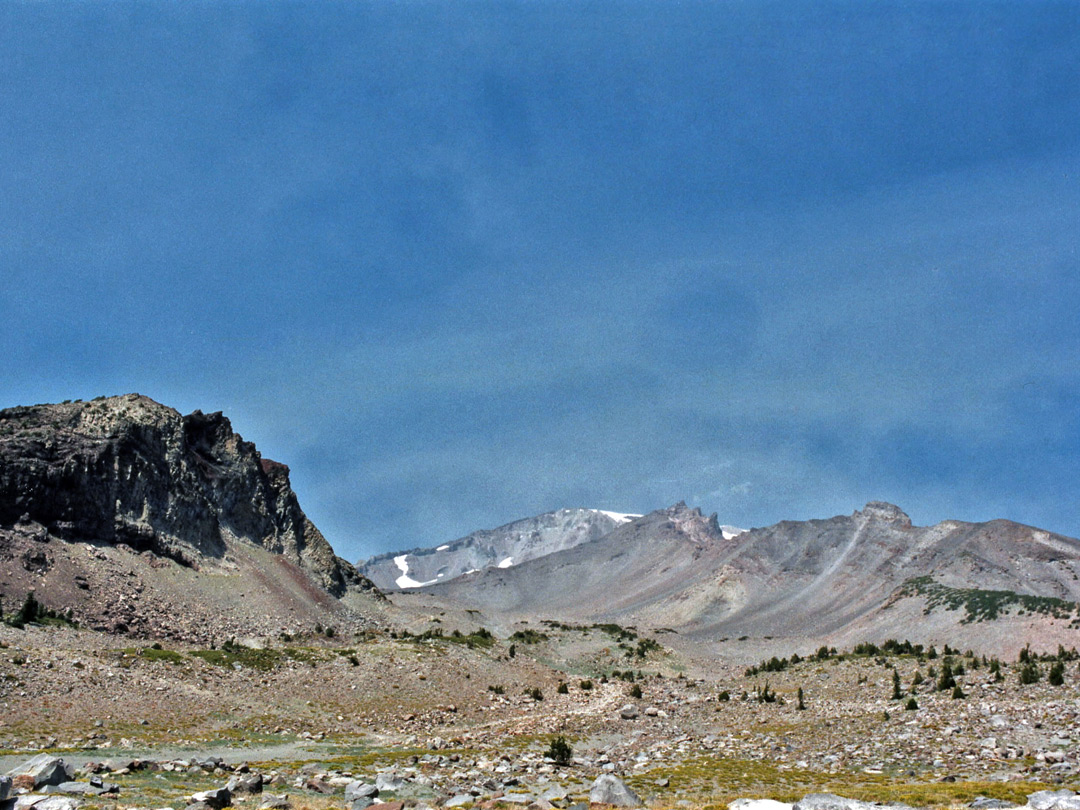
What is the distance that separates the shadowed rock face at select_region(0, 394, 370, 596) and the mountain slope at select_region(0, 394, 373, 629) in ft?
0.44

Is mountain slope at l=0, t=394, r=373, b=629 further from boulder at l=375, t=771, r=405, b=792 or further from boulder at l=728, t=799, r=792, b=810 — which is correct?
boulder at l=728, t=799, r=792, b=810

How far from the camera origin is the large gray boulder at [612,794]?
65.1ft

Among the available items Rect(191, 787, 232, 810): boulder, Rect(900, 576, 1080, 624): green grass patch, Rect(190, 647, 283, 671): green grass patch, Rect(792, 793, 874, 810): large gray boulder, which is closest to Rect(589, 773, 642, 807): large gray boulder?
Rect(792, 793, 874, 810): large gray boulder

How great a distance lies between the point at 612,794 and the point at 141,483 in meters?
Answer: 69.6

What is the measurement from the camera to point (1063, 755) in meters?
24.5

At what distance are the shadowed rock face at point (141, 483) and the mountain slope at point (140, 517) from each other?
133 millimetres

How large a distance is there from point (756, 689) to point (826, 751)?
77.0 feet

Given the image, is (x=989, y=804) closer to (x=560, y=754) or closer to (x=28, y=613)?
(x=560, y=754)

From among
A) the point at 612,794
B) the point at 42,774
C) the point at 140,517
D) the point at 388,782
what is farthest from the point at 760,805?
the point at 140,517

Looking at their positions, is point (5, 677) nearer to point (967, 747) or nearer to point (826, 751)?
point (826, 751)

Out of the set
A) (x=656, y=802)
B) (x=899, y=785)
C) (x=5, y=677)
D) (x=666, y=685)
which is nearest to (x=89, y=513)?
(x=5, y=677)

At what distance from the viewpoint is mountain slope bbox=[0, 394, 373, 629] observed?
5797 cm

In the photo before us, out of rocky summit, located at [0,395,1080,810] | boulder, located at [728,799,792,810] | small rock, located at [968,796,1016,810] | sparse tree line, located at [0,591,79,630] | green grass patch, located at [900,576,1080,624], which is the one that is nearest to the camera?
boulder, located at [728,799,792,810]

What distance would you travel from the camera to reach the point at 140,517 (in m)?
71.8
